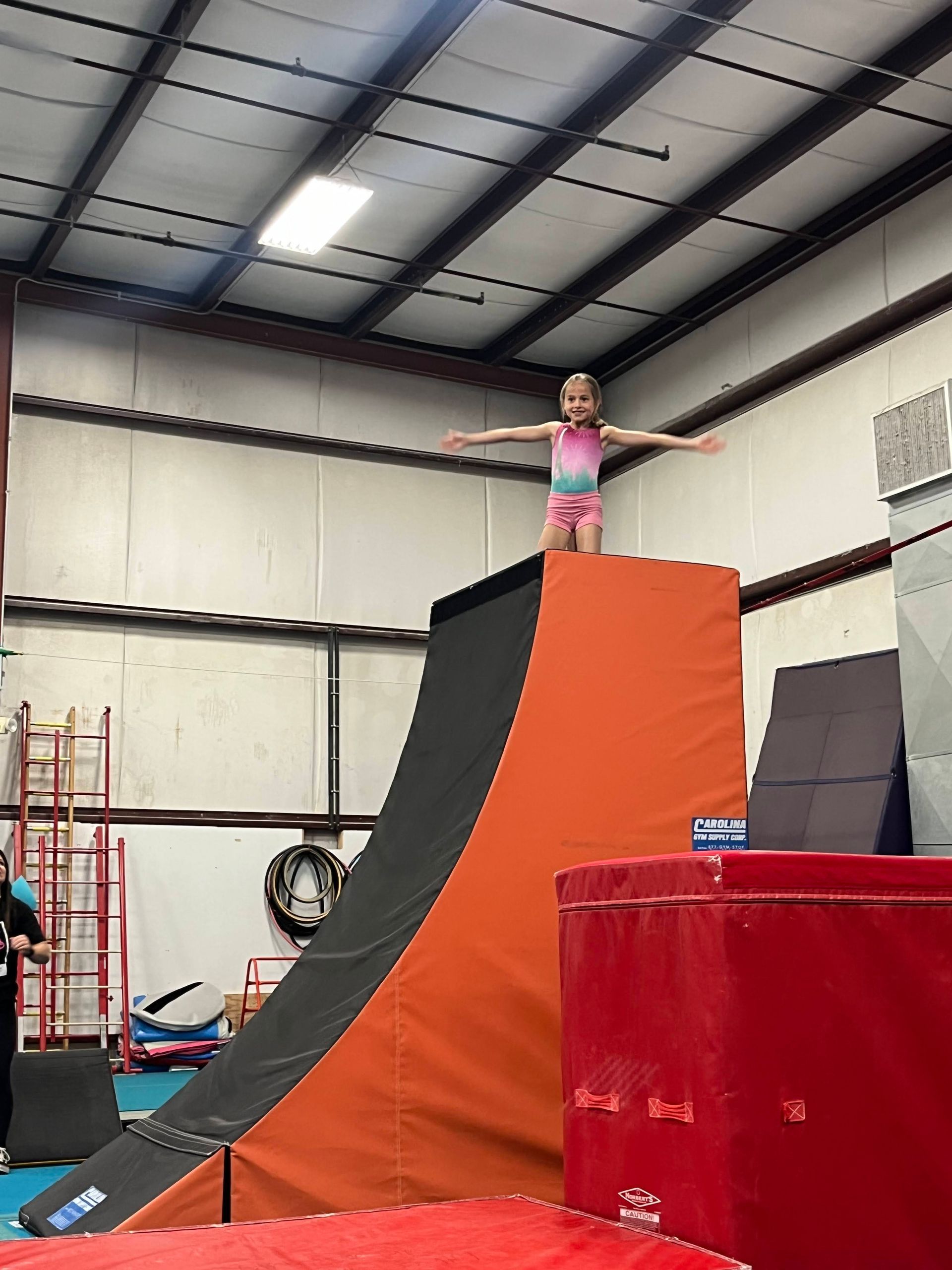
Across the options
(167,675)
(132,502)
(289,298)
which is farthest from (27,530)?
(289,298)

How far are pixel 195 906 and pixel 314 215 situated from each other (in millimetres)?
5232

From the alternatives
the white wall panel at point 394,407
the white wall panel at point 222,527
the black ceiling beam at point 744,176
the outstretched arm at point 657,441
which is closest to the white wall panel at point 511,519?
the white wall panel at point 394,407

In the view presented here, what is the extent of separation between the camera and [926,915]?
245cm

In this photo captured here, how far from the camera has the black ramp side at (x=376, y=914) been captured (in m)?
3.47

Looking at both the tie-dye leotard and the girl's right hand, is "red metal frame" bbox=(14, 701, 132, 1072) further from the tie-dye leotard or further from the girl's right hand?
the tie-dye leotard

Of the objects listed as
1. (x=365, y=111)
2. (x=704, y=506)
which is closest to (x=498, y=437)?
(x=365, y=111)

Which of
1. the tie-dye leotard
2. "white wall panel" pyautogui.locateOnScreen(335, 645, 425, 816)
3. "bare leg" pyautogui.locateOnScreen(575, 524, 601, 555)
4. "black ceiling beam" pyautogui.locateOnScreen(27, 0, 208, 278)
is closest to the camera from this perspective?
"bare leg" pyautogui.locateOnScreen(575, 524, 601, 555)

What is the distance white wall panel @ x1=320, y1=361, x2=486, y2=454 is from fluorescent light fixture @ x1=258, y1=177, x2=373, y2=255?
188 cm

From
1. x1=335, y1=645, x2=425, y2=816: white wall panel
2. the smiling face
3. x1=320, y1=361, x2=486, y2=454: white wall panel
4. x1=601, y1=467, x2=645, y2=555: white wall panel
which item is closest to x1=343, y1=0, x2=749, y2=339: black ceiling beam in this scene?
x1=320, y1=361, x2=486, y2=454: white wall panel

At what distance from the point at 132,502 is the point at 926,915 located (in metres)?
8.85

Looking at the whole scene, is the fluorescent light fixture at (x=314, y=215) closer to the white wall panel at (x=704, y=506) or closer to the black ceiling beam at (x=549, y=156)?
the black ceiling beam at (x=549, y=156)

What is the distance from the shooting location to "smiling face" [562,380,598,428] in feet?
17.3

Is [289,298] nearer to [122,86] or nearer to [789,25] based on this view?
[122,86]

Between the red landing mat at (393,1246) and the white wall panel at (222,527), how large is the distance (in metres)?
8.20
